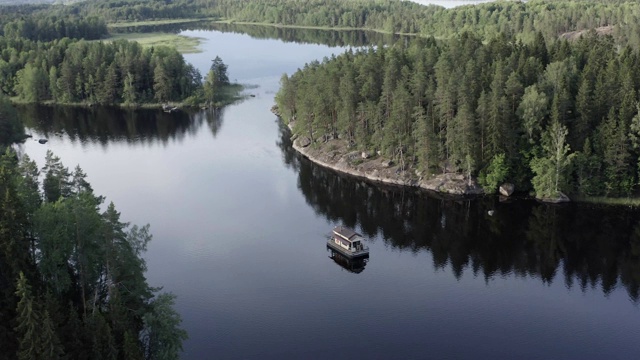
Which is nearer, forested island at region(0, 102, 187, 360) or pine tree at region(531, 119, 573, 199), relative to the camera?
forested island at region(0, 102, 187, 360)

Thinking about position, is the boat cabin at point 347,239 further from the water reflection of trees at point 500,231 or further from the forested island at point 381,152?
the forested island at point 381,152

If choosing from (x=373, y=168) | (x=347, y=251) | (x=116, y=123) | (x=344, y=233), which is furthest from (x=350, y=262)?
(x=116, y=123)

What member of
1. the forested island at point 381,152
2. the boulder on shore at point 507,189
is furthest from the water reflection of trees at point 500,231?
the forested island at point 381,152

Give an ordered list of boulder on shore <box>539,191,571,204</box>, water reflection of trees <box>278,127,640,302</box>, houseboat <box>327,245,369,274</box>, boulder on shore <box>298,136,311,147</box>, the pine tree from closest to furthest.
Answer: water reflection of trees <box>278,127,640,302</box>, houseboat <box>327,245,369,274</box>, the pine tree, boulder on shore <box>539,191,571,204</box>, boulder on shore <box>298,136,311,147</box>

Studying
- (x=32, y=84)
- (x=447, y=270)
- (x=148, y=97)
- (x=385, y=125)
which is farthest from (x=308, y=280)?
(x=32, y=84)

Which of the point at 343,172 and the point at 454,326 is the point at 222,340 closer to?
the point at 454,326

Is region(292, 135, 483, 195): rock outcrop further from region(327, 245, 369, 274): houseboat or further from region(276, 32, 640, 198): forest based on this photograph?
region(327, 245, 369, 274): houseboat

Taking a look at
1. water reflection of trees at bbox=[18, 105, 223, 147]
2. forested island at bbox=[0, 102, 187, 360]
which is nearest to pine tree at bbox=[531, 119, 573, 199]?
forested island at bbox=[0, 102, 187, 360]

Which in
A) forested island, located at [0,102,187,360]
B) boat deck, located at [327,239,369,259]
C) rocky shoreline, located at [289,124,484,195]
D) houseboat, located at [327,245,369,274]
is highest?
forested island, located at [0,102,187,360]
